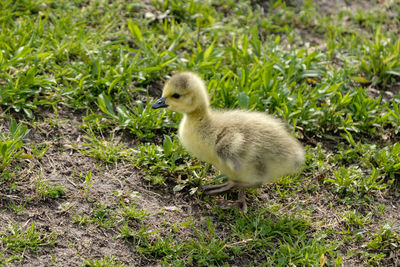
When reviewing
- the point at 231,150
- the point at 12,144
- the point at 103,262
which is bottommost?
the point at 103,262

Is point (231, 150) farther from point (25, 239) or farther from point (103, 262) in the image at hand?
point (25, 239)

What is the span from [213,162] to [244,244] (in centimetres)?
72

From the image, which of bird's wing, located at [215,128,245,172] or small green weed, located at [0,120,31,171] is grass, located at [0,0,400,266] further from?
bird's wing, located at [215,128,245,172]

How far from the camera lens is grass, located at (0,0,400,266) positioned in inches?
162

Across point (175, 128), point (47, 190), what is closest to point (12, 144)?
point (47, 190)

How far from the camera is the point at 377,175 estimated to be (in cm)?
479

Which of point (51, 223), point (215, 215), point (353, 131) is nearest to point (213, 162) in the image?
point (215, 215)

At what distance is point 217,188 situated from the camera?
15.1 ft

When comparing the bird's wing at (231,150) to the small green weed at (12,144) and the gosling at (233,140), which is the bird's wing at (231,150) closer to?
the gosling at (233,140)

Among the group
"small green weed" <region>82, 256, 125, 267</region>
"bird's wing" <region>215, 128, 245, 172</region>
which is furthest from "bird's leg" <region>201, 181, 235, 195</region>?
"small green weed" <region>82, 256, 125, 267</region>

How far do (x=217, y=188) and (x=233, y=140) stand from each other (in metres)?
0.62

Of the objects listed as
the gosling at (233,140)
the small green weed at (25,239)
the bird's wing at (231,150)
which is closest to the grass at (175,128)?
the small green weed at (25,239)

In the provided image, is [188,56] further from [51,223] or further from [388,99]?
[51,223]

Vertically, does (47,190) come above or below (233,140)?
below
